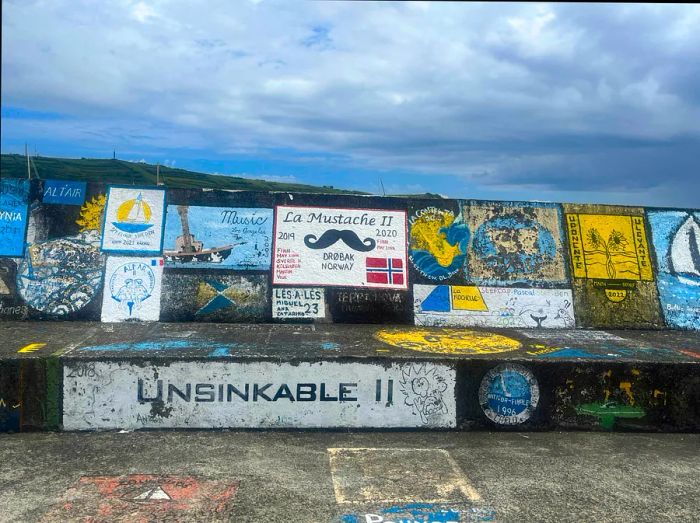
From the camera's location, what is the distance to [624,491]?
4.28 metres

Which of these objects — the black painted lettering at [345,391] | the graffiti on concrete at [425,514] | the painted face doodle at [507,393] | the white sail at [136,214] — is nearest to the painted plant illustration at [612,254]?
the painted face doodle at [507,393]

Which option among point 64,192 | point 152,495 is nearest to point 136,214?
point 64,192

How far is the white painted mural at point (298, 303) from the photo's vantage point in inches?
277

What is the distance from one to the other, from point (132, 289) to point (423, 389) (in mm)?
3829

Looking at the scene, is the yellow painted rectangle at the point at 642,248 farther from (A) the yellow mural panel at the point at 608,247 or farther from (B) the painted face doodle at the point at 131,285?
(B) the painted face doodle at the point at 131,285

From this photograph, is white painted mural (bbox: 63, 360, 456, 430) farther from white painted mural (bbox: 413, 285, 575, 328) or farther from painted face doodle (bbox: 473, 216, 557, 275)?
painted face doodle (bbox: 473, 216, 557, 275)

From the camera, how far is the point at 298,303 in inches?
280

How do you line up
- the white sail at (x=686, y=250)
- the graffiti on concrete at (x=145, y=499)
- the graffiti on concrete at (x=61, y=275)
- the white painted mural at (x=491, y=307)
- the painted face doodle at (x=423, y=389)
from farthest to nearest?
1. the white sail at (x=686, y=250)
2. the white painted mural at (x=491, y=307)
3. the graffiti on concrete at (x=61, y=275)
4. the painted face doodle at (x=423, y=389)
5. the graffiti on concrete at (x=145, y=499)

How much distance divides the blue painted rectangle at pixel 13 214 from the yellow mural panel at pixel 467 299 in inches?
216

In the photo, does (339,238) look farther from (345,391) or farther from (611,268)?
(611,268)

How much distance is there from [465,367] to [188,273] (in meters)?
3.65

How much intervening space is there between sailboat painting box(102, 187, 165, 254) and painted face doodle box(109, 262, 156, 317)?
9.5 inches

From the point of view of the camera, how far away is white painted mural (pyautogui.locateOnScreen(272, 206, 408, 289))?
23.8 feet

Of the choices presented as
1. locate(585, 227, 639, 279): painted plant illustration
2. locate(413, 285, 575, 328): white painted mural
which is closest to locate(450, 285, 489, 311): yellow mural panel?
locate(413, 285, 575, 328): white painted mural
